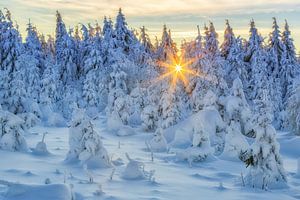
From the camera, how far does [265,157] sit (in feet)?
47.0

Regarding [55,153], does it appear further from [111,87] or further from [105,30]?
[105,30]

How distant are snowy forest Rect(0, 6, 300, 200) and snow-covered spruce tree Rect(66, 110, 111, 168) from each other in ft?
0.12

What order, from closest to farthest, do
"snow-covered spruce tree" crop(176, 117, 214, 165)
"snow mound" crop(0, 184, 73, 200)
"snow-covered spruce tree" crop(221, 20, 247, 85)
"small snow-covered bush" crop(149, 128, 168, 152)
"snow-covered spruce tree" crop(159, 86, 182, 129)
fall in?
"snow mound" crop(0, 184, 73, 200), "snow-covered spruce tree" crop(176, 117, 214, 165), "small snow-covered bush" crop(149, 128, 168, 152), "snow-covered spruce tree" crop(159, 86, 182, 129), "snow-covered spruce tree" crop(221, 20, 247, 85)

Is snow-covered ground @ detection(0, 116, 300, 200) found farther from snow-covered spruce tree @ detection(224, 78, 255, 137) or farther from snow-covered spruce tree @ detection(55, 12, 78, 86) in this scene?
snow-covered spruce tree @ detection(55, 12, 78, 86)

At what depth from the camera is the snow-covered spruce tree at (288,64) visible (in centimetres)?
4734

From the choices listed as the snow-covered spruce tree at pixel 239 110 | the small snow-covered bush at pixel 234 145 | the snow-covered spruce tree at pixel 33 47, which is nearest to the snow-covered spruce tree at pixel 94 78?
the snow-covered spruce tree at pixel 33 47

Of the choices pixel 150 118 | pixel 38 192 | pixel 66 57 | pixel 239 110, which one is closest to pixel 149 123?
pixel 150 118

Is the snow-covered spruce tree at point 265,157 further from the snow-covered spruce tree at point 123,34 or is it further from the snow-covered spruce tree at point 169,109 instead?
the snow-covered spruce tree at point 123,34

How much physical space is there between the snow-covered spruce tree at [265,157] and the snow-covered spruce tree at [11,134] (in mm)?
9132

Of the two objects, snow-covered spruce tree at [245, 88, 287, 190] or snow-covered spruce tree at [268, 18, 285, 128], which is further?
snow-covered spruce tree at [268, 18, 285, 128]

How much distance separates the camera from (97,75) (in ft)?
172

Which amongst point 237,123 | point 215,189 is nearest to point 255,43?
point 237,123

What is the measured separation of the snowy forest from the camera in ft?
44.0

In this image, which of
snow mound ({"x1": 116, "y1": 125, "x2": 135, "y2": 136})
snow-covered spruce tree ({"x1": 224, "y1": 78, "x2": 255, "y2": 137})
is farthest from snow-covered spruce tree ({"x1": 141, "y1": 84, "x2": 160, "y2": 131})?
snow-covered spruce tree ({"x1": 224, "y1": 78, "x2": 255, "y2": 137})
